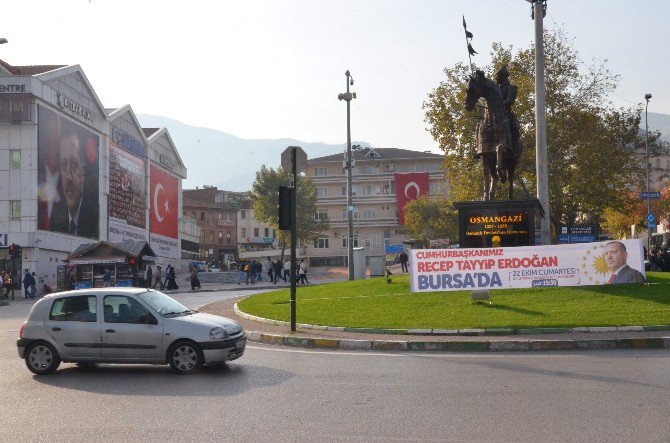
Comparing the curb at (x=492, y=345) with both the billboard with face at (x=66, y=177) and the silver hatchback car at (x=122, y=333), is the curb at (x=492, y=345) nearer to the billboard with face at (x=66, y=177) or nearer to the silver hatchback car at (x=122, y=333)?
the silver hatchback car at (x=122, y=333)

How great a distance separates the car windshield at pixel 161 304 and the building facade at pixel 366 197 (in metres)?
88.2

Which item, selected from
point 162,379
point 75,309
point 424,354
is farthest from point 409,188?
point 162,379

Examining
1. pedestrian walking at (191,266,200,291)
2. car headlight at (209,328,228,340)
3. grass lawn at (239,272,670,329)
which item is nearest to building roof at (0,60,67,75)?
pedestrian walking at (191,266,200,291)

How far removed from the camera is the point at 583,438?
7.21 m

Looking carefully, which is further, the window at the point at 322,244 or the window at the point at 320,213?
the window at the point at 322,244

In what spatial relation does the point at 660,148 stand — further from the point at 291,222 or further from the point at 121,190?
the point at 121,190

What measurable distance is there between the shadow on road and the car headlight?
522mm

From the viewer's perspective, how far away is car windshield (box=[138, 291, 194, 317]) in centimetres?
1266

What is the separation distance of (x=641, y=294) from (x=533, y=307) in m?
2.72

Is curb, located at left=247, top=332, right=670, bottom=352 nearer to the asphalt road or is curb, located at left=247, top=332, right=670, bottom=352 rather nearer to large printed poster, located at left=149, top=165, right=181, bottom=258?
the asphalt road

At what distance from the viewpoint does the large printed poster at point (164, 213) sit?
3182 inches

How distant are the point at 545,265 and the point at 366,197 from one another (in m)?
86.4

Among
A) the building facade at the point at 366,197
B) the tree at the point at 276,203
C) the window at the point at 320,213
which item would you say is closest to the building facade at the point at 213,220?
the window at the point at 320,213

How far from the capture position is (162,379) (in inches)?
460
